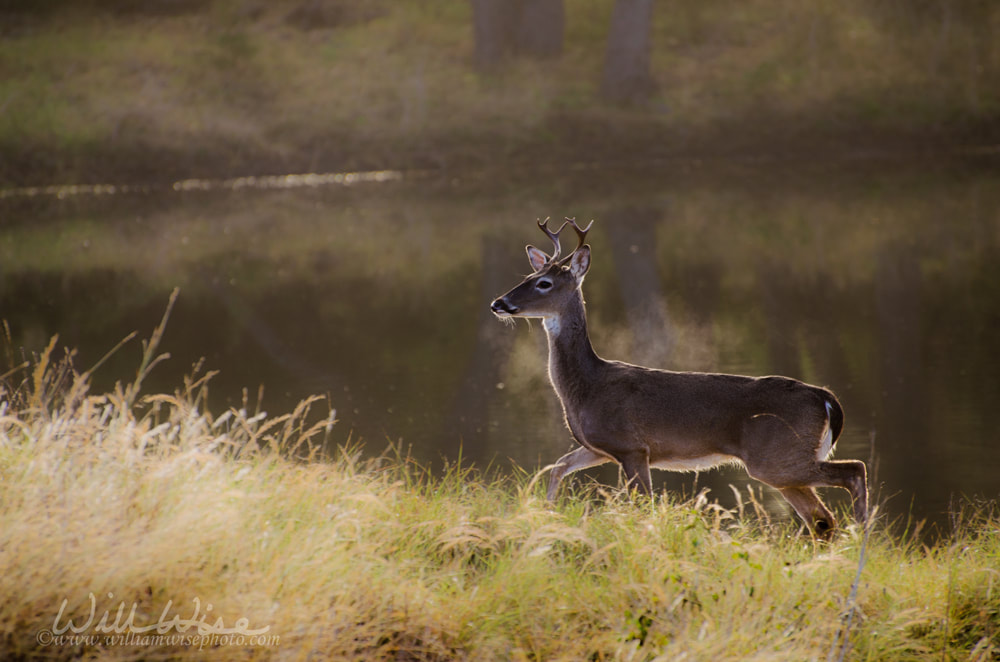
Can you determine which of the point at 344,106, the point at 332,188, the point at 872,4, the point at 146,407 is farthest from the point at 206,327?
A: the point at 872,4

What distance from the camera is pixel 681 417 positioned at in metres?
6.99

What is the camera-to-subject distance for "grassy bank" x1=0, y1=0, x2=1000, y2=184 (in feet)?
128

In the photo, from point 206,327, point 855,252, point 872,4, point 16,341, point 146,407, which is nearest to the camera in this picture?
point 146,407

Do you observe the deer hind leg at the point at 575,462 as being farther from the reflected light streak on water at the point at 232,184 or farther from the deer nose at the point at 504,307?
the reflected light streak on water at the point at 232,184

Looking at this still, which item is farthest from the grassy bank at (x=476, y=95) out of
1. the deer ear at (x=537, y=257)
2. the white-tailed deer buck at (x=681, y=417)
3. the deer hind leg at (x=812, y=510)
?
the deer hind leg at (x=812, y=510)

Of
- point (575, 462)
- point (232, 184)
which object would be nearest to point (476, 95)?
point (232, 184)

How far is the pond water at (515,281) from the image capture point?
36.5ft

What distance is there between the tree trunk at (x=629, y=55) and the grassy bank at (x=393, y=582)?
34.9 metres

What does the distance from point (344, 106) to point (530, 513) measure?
119 ft

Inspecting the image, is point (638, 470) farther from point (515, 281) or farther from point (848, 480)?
point (515, 281)

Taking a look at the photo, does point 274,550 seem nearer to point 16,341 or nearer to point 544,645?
point 544,645

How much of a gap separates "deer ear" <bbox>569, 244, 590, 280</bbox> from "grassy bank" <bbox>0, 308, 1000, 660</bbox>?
1695 mm

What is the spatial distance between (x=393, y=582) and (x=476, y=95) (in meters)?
36.2

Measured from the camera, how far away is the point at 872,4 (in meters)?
45.0
